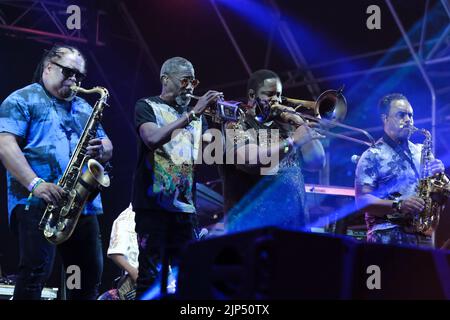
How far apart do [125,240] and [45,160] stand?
2445mm

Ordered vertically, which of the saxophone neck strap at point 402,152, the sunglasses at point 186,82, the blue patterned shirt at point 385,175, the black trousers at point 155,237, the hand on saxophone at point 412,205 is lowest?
the black trousers at point 155,237

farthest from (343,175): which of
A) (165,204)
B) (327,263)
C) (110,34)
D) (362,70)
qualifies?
(327,263)

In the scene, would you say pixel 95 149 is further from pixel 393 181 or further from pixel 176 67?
pixel 393 181

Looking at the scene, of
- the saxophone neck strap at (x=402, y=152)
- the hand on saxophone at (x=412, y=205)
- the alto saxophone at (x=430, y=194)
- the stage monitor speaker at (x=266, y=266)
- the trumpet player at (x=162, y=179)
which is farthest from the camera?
the saxophone neck strap at (x=402, y=152)

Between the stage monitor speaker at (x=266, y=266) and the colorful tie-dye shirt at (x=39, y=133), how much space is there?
1.56 meters

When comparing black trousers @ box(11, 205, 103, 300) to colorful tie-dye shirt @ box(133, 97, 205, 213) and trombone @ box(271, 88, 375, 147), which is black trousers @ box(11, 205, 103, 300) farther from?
trombone @ box(271, 88, 375, 147)

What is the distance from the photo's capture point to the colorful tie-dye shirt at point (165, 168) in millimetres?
4492

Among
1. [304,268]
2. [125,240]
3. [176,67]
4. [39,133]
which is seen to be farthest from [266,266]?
[125,240]

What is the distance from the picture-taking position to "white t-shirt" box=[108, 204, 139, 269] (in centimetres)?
667

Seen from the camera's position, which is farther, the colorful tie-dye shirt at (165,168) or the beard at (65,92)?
the beard at (65,92)

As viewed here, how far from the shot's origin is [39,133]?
448cm

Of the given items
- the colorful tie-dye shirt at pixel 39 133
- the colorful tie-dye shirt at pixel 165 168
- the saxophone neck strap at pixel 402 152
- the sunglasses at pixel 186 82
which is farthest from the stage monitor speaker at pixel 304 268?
the saxophone neck strap at pixel 402 152

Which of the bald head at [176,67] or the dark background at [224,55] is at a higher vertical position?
the dark background at [224,55]

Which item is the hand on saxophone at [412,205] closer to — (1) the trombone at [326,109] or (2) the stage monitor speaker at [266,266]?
(1) the trombone at [326,109]
